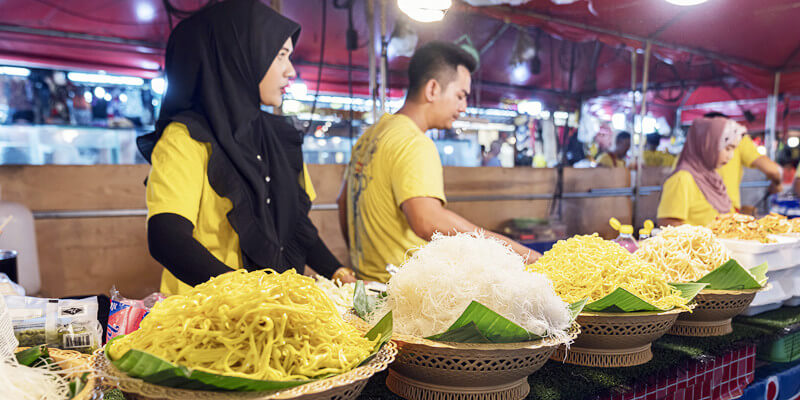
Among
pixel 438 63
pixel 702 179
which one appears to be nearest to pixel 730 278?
pixel 438 63

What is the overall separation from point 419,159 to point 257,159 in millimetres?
564

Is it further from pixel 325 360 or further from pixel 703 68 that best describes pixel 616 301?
pixel 703 68

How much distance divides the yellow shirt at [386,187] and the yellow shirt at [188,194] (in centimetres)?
58

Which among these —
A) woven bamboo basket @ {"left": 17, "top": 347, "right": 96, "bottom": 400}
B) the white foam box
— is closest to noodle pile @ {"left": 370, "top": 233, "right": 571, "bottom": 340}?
woven bamboo basket @ {"left": 17, "top": 347, "right": 96, "bottom": 400}

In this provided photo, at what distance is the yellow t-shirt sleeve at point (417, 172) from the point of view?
1761mm

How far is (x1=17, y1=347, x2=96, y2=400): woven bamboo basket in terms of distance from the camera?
2.16 ft

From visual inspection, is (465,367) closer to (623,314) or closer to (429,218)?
(623,314)

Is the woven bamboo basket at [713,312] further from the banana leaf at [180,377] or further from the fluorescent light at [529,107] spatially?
the fluorescent light at [529,107]

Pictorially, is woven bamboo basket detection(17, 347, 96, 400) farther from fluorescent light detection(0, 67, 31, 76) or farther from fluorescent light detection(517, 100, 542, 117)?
fluorescent light detection(517, 100, 542, 117)

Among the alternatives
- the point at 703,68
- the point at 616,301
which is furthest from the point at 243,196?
the point at 703,68

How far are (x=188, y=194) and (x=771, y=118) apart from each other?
7847mm

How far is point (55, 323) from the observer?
3.14 ft

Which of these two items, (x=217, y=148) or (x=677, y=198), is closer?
(x=217, y=148)

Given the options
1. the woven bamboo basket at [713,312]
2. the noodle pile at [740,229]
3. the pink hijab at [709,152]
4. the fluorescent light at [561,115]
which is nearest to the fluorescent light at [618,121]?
the fluorescent light at [561,115]
